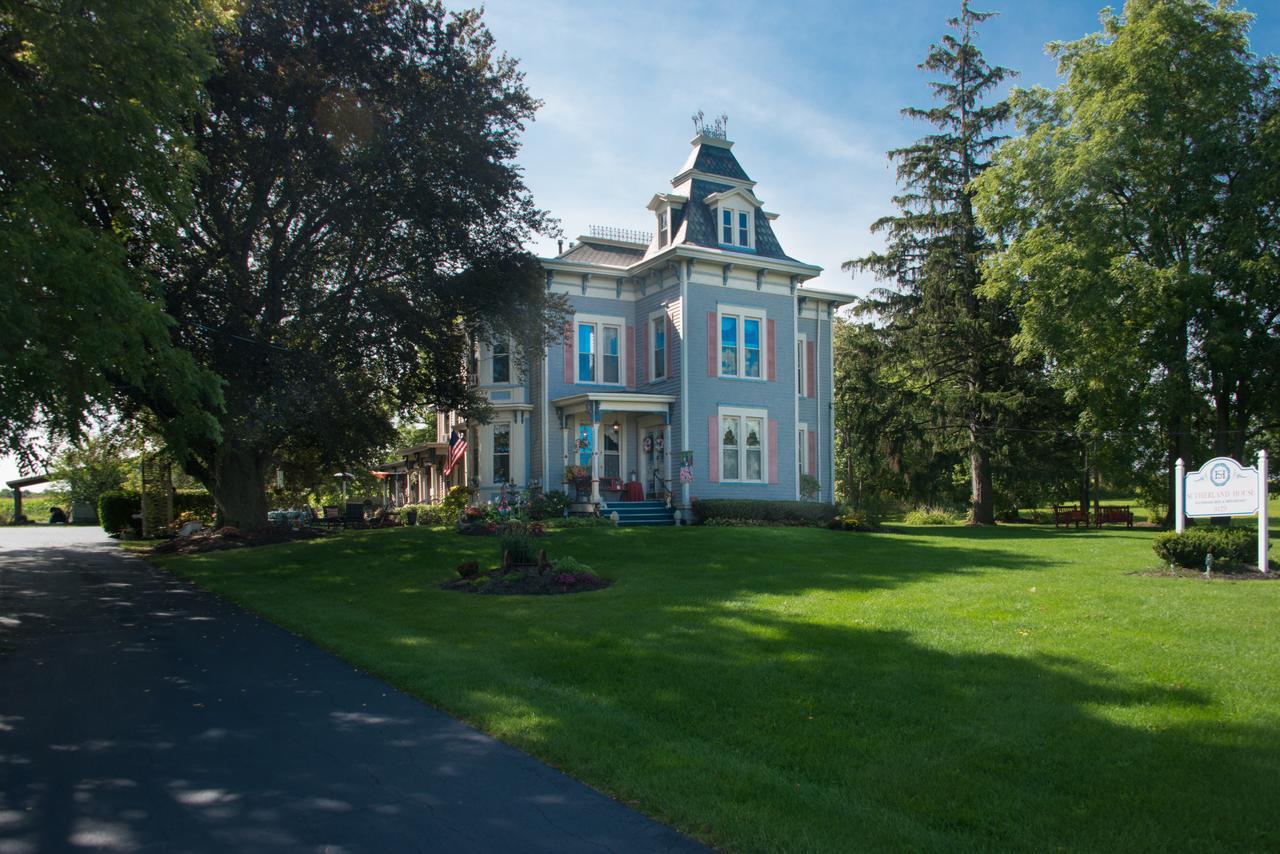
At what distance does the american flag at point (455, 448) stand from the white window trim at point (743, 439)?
28.5 ft

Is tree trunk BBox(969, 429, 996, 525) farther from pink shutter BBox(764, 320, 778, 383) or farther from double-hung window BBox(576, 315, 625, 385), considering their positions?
double-hung window BBox(576, 315, 625, 385)

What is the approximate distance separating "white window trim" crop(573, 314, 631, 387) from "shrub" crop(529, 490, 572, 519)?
13.3 ft

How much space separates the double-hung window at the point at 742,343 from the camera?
25891 mm

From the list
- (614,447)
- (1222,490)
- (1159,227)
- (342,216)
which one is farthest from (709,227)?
(1222,490)

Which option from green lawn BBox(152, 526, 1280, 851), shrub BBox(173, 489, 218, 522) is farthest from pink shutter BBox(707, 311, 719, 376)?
shrub BBox(173, 489, 218, 522)

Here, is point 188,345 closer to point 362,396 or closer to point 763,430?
point 362,396

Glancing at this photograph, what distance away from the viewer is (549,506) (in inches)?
939

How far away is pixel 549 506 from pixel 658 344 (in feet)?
20.0

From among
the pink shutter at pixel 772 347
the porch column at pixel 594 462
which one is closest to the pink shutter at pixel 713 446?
the pink shutter at pixel 772 347

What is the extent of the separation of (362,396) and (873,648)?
16047 mm

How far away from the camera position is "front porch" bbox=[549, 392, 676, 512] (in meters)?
24.7

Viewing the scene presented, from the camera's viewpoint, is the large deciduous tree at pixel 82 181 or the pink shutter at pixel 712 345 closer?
the large deciduous tree at pixel 82 181

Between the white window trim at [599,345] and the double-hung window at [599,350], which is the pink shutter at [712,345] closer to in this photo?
the white window trim at [599,345]

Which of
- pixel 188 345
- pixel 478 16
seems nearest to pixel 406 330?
pixel 188 345
